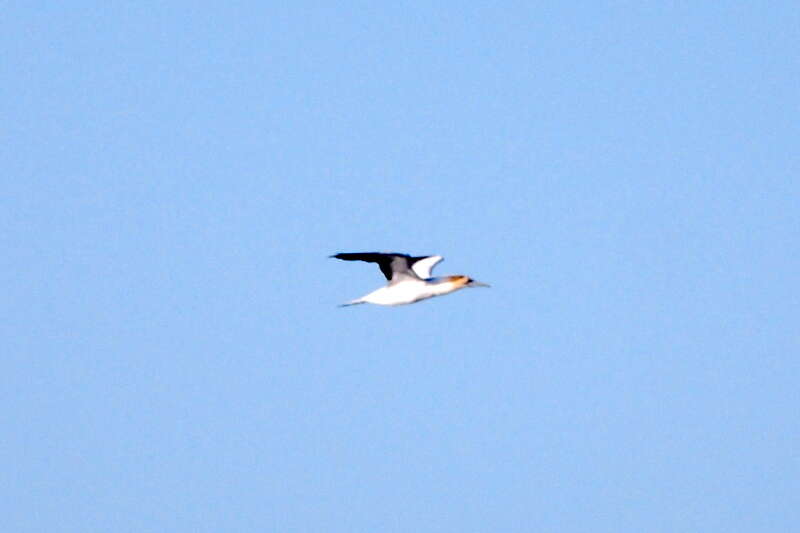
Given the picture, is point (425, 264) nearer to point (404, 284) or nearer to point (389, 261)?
point (404, 284)

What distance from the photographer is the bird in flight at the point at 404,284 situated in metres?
55.5

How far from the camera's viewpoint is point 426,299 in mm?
57594

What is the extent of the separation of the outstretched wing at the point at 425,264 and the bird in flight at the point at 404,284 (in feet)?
7.30

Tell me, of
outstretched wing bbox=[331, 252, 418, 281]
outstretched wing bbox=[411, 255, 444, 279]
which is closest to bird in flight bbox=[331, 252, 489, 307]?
outstretched wing bbox=[331, 252, 418, 281]

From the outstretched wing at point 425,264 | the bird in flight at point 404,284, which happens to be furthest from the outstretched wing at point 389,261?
the outstretched wing at point 425,264

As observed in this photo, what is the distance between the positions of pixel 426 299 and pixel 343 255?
5.79m

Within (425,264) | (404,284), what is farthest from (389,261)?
(425,264)

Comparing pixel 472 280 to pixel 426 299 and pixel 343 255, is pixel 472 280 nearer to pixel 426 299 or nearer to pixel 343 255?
pixel 426 299

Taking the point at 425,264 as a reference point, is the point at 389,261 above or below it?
below

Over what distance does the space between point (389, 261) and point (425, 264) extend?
681cm

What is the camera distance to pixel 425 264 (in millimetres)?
62156

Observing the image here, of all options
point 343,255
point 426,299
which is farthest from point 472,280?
point 343,255

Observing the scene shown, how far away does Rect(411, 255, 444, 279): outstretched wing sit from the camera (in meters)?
61.1

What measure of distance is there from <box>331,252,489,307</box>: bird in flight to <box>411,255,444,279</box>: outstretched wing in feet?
7.30
